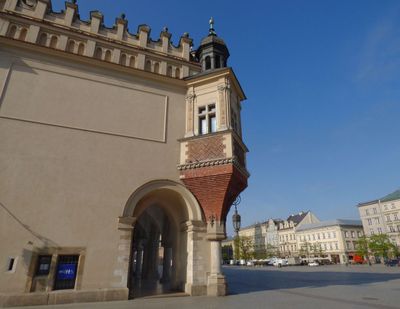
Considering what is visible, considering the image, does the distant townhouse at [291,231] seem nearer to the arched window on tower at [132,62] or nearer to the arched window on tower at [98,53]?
the arched window on tower at [132,62]

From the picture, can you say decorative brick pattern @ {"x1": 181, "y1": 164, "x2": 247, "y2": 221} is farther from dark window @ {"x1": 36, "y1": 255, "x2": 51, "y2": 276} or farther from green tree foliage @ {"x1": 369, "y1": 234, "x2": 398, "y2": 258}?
green tree foliage @ {"x1": 369, "y1": 234, "x2": 398, "y2": 258}

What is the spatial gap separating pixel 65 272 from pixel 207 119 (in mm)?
10037

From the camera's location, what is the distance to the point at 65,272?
11633mm

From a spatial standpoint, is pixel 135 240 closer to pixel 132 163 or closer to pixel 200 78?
pixel 132 163

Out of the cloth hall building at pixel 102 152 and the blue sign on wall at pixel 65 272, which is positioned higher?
the cloth hall building at pixel 102 152

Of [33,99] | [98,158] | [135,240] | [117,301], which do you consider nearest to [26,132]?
[33,99]

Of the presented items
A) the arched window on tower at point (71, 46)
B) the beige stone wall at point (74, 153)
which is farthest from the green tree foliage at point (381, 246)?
the arched window on tower at point (71, 46)

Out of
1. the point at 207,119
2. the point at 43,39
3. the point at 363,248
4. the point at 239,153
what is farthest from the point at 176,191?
the point at 363,248

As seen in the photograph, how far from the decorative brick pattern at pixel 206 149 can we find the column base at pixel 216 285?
577 centimetres

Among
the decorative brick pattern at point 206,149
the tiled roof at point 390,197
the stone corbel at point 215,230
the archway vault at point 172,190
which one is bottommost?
the stone corbel at point 215,230

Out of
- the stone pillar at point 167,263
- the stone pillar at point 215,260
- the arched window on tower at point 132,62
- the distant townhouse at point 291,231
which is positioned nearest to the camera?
the stone pillar at point 215,260

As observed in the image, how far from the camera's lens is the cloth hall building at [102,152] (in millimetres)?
11602

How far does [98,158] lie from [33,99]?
162 inches

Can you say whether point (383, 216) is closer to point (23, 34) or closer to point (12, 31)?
point (23, 34)
